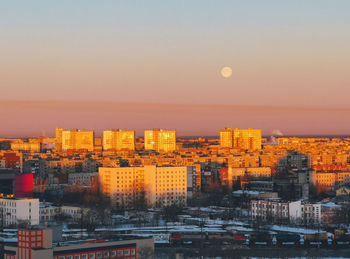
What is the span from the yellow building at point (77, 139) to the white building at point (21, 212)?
5708 cm

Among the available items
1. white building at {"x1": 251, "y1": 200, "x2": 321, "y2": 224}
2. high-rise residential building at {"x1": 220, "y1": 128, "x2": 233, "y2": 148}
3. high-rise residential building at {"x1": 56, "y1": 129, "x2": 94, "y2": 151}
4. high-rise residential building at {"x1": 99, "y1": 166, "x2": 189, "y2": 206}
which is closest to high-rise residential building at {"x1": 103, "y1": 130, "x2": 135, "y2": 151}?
high-rise residential building at {"x1": 56, "y1": 129, "x2": 94, "y2": 151}

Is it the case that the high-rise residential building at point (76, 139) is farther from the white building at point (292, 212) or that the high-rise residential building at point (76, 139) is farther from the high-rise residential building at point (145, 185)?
the white building at point (292, 212)

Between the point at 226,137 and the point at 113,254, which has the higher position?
the point at 226,137

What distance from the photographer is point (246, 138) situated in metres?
90.3

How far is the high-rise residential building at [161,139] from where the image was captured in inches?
3292

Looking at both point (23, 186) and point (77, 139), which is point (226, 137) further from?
point (23, 186)

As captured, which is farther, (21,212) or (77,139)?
(77,139)

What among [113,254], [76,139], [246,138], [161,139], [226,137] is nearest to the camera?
[113,254]

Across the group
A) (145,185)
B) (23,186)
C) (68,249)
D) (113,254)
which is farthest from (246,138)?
(68,249)

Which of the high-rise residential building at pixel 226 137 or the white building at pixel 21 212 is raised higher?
the high-rise residential building at pixel 226 137

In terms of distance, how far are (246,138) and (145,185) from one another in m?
53.0

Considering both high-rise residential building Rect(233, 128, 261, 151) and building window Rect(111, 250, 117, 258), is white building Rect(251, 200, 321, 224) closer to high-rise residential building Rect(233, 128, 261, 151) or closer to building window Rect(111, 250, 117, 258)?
building window Rect(111, 250, 117, 258)

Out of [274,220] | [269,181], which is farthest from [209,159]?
[274,220]

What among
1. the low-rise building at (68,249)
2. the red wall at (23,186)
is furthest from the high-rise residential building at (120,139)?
the low-rise building at (68,249)
